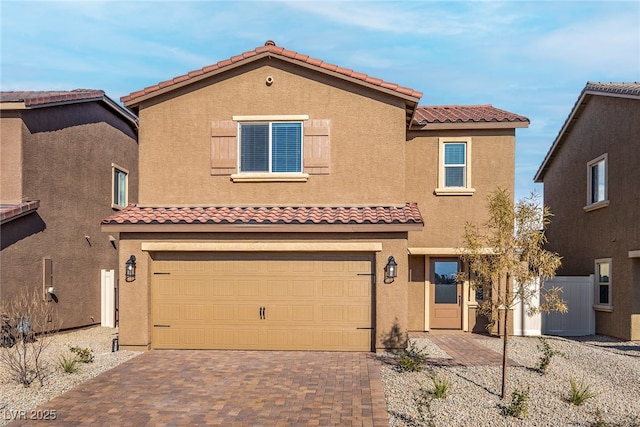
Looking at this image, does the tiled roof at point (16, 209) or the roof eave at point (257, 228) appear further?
the tiled roof at point (16, 209)

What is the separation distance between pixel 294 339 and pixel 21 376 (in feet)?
18.6

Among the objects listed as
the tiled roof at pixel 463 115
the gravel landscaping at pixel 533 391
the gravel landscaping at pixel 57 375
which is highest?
the tiled roof at pixel 463 115

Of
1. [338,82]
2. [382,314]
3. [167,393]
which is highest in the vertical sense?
[338,82]

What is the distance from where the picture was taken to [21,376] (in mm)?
10008

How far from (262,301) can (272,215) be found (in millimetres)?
2040

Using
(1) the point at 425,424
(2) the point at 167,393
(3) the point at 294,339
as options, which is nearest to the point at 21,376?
(2) the point at 167,393

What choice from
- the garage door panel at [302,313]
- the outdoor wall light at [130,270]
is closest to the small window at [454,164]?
the garage door panel at [302,313]

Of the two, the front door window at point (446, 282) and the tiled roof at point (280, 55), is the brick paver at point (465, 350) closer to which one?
the front door window at point (446, 282)

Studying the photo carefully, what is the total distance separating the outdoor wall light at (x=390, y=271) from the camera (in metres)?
12.8

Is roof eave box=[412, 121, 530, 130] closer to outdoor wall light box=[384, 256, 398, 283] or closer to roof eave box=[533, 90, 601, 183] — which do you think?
roof eave box=[533, 90, 601, 183]

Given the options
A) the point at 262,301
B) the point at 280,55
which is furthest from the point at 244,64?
the point at 262,301

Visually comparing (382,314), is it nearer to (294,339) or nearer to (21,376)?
(294,339)

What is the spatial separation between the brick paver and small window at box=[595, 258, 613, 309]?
3.87m

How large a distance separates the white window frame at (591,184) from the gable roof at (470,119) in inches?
126
